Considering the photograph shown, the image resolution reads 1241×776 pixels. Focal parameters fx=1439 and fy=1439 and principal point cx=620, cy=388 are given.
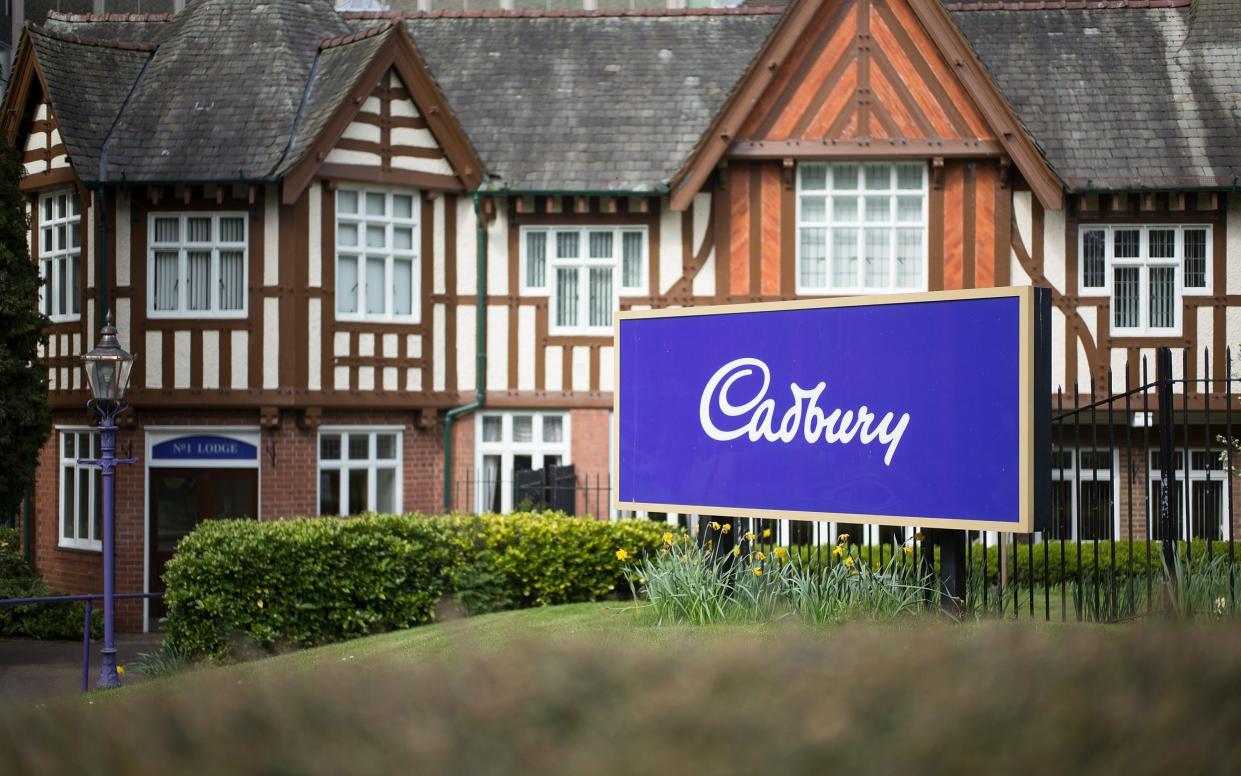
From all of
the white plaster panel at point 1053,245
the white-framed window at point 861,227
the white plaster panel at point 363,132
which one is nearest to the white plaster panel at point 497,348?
the white plaster panel at point 363,132

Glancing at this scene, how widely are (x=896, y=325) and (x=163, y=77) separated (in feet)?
48.9

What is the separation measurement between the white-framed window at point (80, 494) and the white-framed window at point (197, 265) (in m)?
2.60

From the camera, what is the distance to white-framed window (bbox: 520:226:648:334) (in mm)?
22016

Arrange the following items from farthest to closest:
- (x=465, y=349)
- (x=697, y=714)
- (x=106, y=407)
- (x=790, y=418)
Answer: (x=465, y=349) → (x=106, y=407) → (x=790, y=418) → (x=697, y=714)

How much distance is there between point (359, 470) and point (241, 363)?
236 cm

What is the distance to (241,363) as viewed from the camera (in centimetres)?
2077

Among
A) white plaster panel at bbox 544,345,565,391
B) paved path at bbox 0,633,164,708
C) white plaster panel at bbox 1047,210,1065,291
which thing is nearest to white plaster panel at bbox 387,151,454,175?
white plaster panel at bbox 544,345,565,391

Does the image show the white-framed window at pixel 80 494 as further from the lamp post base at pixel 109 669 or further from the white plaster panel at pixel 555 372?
the lamp post base at pixel 109 669

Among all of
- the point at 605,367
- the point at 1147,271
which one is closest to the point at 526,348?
the point at 605,367

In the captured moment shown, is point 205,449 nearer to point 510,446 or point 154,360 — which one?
point 154,360

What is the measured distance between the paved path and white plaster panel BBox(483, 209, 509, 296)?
7.10 meters

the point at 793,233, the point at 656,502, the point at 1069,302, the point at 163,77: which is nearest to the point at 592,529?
the point at 656,502

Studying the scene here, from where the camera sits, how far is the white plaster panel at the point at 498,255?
2205 centimetres

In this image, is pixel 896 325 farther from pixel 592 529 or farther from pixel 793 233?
pixel 793 233
